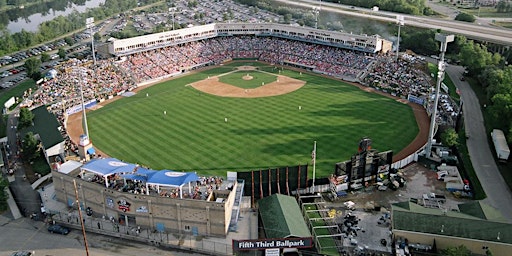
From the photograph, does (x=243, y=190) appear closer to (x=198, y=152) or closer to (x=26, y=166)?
(x=198, y=152)

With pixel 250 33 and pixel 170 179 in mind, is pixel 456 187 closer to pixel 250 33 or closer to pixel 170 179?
pixel 170 179

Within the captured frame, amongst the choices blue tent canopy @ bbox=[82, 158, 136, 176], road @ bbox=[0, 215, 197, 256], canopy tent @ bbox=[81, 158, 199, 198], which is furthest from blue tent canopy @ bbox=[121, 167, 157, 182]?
road @ bbox=[0, 215, 197, 256]

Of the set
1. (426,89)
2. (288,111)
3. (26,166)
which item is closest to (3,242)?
Result: (26,166)

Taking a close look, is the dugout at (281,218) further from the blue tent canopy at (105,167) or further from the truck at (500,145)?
the truck at (500,145)

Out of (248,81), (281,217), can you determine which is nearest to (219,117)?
(248,81)

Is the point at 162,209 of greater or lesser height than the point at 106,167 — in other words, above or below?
below

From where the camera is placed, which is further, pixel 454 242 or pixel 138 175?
pixel 138 175
